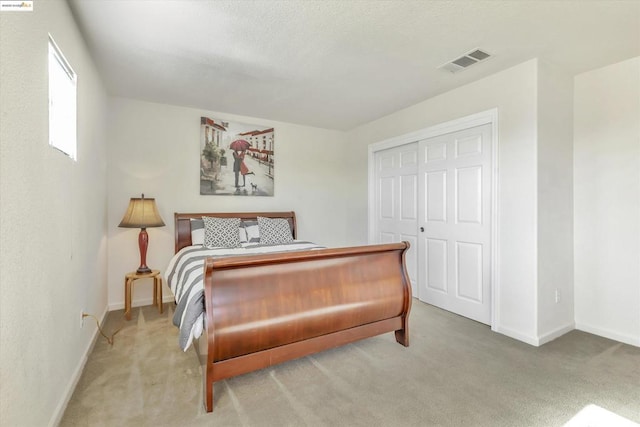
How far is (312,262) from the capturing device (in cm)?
215

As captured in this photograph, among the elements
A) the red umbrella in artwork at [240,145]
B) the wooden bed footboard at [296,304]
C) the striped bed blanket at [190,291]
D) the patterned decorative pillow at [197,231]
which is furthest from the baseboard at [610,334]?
the red umbrella in artwork at [240,145]

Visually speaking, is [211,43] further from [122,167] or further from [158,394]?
[158,394]

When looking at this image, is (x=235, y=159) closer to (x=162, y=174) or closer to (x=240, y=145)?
(x=240, y=145)

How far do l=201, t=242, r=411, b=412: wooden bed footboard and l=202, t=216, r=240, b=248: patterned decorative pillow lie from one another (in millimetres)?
1681

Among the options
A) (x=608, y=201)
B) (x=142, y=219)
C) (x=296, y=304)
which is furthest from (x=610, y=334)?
(x=142, y=219)

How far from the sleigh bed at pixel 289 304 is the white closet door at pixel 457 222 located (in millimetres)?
1028

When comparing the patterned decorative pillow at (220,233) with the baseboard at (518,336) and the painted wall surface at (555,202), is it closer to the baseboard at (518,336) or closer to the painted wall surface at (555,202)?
the baseboard at (518,336)

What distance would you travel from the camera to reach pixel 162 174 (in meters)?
3.67

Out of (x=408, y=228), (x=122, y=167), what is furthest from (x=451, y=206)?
(x=122, y=167)

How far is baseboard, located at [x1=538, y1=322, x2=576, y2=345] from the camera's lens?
2555mm

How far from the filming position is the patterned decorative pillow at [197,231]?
11.7 ft

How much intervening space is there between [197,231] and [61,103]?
76.2 inches

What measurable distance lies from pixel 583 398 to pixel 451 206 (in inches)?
75.4

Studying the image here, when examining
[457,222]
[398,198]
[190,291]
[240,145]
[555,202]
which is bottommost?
[190,291]
